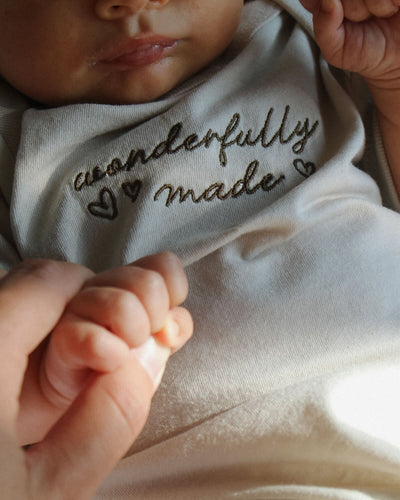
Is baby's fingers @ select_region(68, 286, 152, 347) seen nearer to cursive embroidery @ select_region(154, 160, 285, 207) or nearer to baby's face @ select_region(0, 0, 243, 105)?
cursive embroidery @ select_region(154, 160, 285, 207)

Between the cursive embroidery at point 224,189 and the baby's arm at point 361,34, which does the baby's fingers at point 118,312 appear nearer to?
the cursive embroidery at point 224,189

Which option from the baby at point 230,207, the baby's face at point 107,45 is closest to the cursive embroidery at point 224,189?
the baby at point 230,207

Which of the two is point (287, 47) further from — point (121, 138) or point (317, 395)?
point (317, 395)

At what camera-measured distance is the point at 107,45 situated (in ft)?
2.67

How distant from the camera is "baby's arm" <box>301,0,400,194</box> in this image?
82 centimetres

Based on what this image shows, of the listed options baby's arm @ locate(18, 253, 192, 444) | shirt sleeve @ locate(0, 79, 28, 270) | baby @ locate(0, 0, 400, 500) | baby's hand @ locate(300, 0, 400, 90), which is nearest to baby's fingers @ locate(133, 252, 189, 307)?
baby's arm @ locate(18, 253, 192, 444)

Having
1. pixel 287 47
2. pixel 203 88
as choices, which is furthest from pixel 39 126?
pixel 287 47

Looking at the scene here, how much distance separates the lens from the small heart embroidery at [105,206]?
0.83 m

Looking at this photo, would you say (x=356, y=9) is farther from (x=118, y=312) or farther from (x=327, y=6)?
(x=118, y=312)

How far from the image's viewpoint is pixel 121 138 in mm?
845

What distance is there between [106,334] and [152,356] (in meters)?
0.08

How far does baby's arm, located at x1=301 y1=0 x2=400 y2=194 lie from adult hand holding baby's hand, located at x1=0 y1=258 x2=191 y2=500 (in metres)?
0.49

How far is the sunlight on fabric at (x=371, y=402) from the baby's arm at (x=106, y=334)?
21 centimetres

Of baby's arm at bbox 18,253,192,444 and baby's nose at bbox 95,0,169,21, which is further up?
baby's nose at bbox 95,0,169,21
